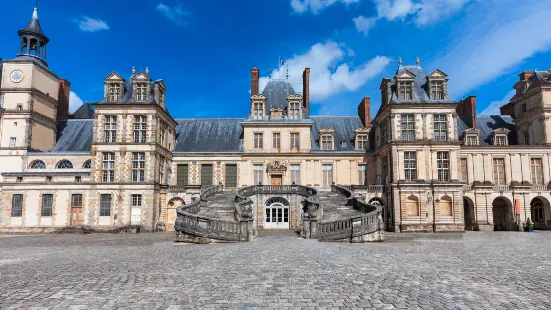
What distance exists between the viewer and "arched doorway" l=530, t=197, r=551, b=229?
115ft

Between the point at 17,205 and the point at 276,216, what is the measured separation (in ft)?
73.0

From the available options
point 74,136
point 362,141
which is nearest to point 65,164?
point 74,136

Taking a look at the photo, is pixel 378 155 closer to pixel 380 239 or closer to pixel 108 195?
pixel 380 239

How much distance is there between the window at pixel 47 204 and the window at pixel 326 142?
24.6 metres

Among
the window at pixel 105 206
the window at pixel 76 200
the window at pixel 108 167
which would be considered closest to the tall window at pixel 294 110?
the window at pixel 108 167

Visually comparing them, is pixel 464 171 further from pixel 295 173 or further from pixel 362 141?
pixel 295 173

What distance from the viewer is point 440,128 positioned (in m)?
32.6

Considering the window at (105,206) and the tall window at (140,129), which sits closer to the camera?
the window at (105,206)

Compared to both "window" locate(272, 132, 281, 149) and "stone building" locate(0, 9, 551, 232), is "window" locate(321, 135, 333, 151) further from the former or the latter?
"window" locate(272, 132, 281, 149)

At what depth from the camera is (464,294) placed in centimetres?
770

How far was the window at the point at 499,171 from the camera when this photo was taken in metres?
36.2

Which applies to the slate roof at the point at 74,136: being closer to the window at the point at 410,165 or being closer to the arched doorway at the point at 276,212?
the arched doorway at the point at 276,212

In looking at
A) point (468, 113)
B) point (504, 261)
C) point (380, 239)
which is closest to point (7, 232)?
point (380, 239)

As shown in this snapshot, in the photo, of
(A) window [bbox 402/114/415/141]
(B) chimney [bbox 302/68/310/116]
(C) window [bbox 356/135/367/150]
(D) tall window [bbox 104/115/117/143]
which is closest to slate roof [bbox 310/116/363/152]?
(C) window [bbox 356/135/367/150]
